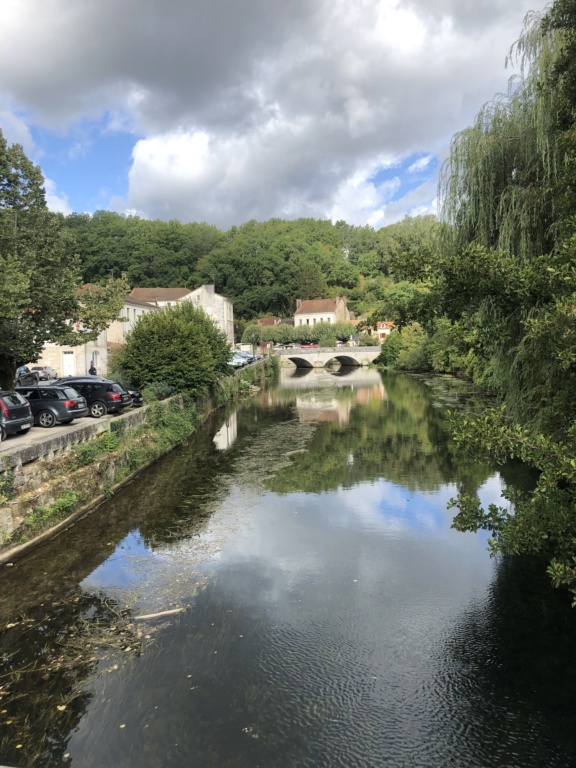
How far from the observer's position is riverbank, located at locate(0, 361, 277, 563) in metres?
11.1

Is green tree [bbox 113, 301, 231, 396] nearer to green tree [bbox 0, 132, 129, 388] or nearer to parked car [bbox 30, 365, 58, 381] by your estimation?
green tree [bbox 0, 132, 129, 388]

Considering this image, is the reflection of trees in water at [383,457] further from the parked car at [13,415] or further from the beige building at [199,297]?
the beige building at [199,297]

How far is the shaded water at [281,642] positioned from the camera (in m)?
6.38

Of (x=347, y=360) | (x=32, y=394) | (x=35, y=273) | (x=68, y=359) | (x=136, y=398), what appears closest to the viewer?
(x=35, y=273)

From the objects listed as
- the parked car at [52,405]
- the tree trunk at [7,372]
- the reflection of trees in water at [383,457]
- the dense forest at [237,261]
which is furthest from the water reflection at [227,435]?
the dense forest at [237,261]

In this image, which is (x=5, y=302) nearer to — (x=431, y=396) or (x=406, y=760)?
(x=406, y=760)

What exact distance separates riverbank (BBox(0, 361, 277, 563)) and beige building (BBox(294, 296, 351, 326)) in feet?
221

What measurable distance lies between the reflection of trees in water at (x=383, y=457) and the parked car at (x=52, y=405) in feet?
21.5

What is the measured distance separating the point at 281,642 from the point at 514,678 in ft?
10.8

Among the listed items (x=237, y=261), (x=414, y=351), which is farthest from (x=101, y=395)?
(x=237, y=261)

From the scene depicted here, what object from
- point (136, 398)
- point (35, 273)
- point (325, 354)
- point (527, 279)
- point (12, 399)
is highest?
point (35, 273)

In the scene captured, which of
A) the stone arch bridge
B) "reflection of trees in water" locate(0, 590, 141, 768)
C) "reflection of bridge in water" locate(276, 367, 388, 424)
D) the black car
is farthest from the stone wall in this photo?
the stone arch bridge

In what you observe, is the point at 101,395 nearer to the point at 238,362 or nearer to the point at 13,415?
the point at 13,415

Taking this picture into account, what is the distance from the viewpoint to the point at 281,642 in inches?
328
